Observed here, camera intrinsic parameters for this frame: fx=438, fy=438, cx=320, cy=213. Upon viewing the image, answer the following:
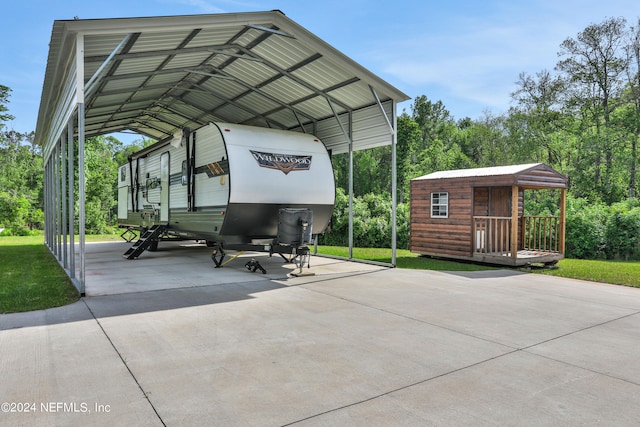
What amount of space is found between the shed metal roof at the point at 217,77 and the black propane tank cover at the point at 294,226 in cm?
332

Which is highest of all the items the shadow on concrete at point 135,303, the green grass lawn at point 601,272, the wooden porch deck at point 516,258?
the wooden porch deck at point 516,258

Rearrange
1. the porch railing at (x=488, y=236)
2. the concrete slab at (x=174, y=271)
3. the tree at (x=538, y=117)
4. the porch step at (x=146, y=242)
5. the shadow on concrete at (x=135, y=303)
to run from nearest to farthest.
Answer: the shadow on concrete at (x=135, y=303)
the concrete slab at (x=174, y=271)
the porch railing at (x=488, y=236)
the porch step at (x=146, y=242)
the tree at (x=538, y=117)

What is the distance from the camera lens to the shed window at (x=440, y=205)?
40.1 ft

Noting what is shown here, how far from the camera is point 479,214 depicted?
12.2 m

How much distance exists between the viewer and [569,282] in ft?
29.5

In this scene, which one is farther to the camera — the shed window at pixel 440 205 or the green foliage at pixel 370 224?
the green foliage at pixel 370 224

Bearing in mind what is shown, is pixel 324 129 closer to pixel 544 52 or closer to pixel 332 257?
pixel 332 257

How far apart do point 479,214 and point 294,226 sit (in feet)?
18.8

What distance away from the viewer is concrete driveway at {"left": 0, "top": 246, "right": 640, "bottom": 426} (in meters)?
3.10

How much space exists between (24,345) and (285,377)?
2894 mm

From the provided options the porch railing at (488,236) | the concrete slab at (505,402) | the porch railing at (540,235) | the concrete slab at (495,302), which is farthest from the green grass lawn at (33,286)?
the porch railing at (540,235)

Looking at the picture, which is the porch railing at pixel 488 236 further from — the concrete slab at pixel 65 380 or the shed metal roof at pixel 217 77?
the concrete slab at pixel 65 380

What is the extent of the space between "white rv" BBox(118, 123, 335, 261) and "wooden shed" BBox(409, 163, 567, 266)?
10.8 ft

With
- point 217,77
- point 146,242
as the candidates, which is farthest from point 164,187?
point 217,77
